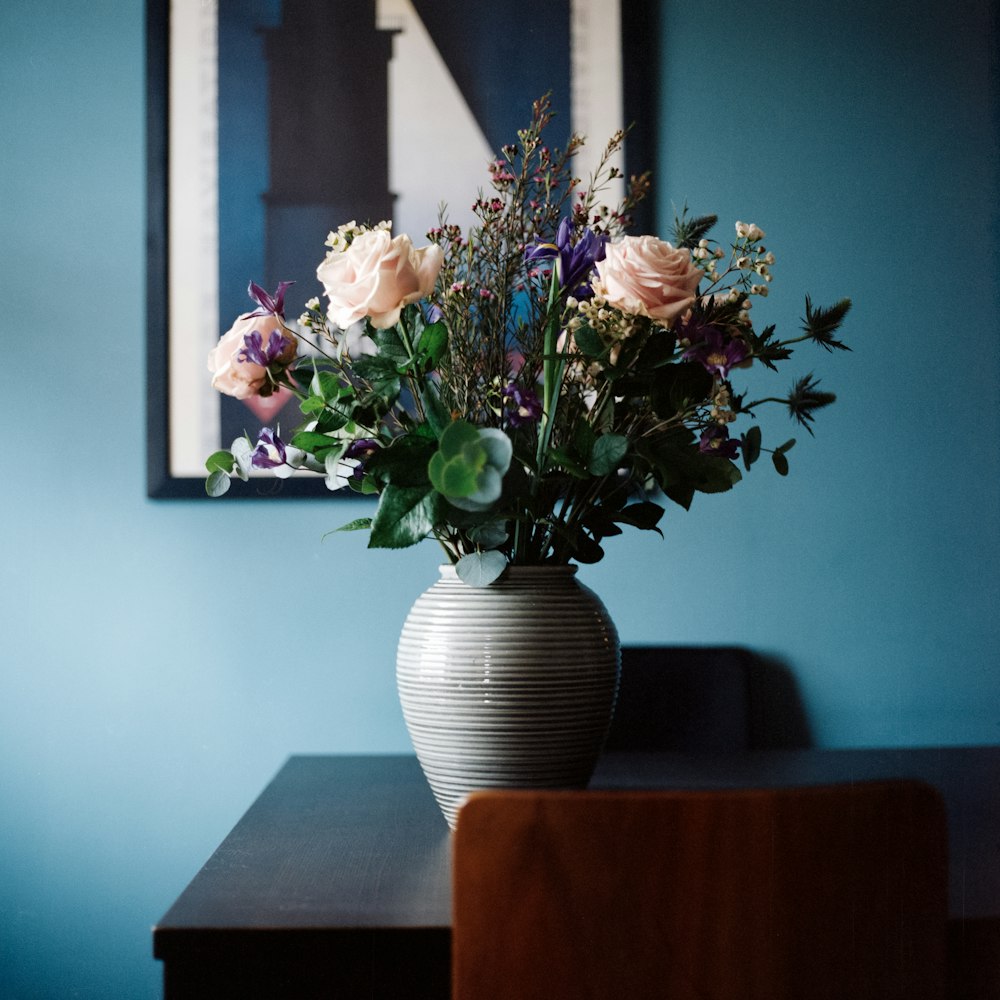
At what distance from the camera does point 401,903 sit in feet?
2.59

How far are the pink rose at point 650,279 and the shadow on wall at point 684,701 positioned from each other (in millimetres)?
910

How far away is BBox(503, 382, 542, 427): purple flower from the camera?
0.92 meters

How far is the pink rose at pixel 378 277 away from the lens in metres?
0.87

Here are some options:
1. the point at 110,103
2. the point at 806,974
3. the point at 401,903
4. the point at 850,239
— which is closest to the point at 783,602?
the point at 850,239

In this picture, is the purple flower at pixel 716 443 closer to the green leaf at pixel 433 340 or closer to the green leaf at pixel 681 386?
the green leaf at pixel 681 386

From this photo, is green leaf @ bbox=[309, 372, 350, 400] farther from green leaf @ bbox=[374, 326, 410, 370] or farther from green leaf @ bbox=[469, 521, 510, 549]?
green leaf @ bbox=[469, 521, 510, 549]

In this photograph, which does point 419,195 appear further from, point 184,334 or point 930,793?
point 930,793

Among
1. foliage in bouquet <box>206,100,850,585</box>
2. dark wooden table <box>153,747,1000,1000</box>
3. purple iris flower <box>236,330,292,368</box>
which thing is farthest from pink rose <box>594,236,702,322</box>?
dark wooden table <box>153,747,1000,1000</box>

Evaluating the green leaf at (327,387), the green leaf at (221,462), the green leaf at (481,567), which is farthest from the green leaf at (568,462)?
the green leaf at (221,462)

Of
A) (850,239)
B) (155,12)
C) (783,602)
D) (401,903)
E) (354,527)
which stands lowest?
(401,903)

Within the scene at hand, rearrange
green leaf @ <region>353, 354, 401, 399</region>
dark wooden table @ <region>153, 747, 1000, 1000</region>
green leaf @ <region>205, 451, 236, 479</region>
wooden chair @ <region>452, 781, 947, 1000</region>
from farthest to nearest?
green leaf @ <region>205, 451, 236, 479</region>
green leaf @ <region>353, 354, 401, 399</region>
dark wooden table @ <region>153, 747, 1000, 1000</region>
wooden chair @ <region>452, 781, 947, 1000</region>

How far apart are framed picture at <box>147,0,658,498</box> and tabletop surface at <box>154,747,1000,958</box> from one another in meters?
0.64

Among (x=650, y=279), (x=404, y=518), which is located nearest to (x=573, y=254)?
(x=650, y=279)

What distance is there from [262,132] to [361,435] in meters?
1.01
